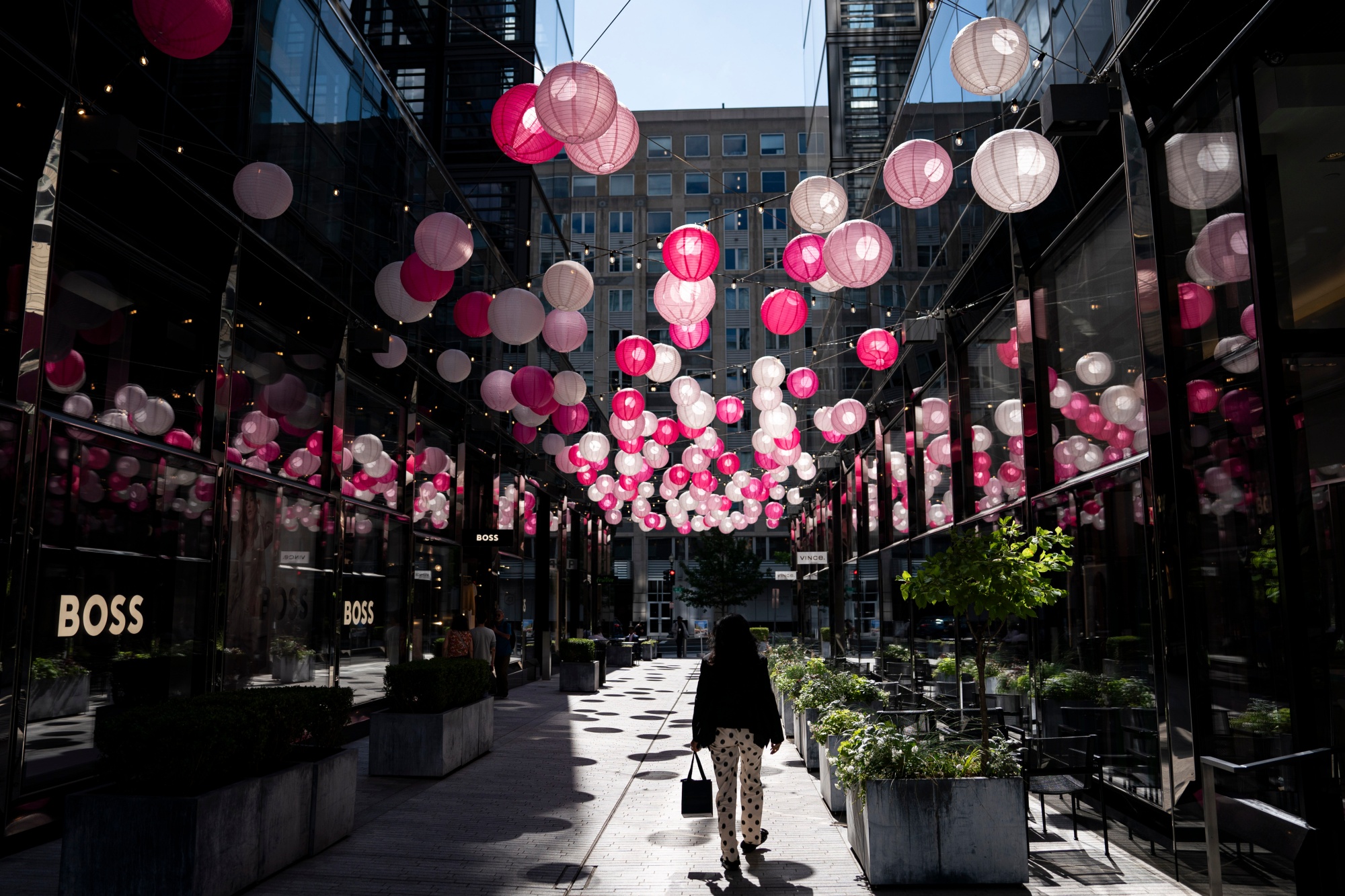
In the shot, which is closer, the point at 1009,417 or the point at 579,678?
the point at 1009,417

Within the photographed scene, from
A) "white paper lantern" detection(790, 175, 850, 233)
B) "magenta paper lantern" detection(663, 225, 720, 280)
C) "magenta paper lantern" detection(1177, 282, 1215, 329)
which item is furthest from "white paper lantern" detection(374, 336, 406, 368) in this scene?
"magenta paper lantern" detection(1177, 282, 1215, 329)

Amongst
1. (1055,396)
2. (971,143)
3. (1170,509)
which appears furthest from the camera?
(971,143)

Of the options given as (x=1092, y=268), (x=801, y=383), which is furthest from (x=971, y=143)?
(x=801, y=383)

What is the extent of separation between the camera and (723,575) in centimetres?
5216

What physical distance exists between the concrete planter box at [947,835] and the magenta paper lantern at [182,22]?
7.22 meters

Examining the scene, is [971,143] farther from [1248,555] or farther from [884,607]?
[884,607]

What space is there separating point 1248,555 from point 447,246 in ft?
25.5

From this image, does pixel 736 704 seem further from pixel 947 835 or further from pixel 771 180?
pixel 771 180

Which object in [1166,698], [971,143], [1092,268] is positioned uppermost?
[971,143]

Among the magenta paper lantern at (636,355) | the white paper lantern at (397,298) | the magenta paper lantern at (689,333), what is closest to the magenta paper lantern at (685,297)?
the magenta paper lantern at (689,333)

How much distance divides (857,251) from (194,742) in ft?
23.4

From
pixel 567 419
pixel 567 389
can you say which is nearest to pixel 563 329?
pixel 567 389

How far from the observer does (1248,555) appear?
652cm

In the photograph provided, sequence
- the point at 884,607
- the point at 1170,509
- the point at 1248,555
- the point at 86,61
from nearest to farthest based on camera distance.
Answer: the point at 1248,555
the point at 1170,509
the point at 86,61
the point at 884,607
